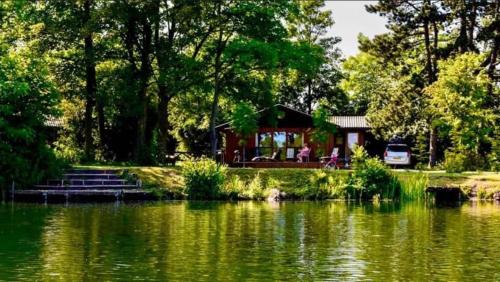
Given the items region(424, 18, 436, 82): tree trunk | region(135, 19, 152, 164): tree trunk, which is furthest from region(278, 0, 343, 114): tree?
region(135, 19, 152, 164): tree trunk

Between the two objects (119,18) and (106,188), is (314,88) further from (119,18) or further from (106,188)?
(106,188)

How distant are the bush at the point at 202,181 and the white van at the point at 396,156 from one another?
18.9 m

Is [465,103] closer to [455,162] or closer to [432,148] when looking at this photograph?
[455,162]

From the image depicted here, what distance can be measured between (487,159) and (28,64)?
23388 millimetres

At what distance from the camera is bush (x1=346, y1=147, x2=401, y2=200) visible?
1487 inches

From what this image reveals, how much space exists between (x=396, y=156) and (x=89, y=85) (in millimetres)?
19165

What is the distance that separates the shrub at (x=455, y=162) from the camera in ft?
140

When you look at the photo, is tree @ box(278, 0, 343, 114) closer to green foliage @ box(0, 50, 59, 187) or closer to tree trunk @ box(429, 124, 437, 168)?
tree trunk @ box(429, 124, 437, 168)

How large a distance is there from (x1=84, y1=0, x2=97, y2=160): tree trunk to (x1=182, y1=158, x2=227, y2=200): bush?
10.8 m

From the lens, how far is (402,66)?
5350 centimetres

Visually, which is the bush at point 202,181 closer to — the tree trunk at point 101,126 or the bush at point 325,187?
the bush at point 325,187

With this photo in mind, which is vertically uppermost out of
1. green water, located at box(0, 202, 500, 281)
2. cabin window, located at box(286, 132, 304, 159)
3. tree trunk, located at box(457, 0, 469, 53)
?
tree trunk, located at box(457, 0, 469, 53)

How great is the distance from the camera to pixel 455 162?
42.9 metres

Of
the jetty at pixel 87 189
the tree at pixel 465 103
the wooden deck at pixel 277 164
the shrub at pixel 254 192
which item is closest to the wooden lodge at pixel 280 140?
the wooden deck at pixel 277 164
